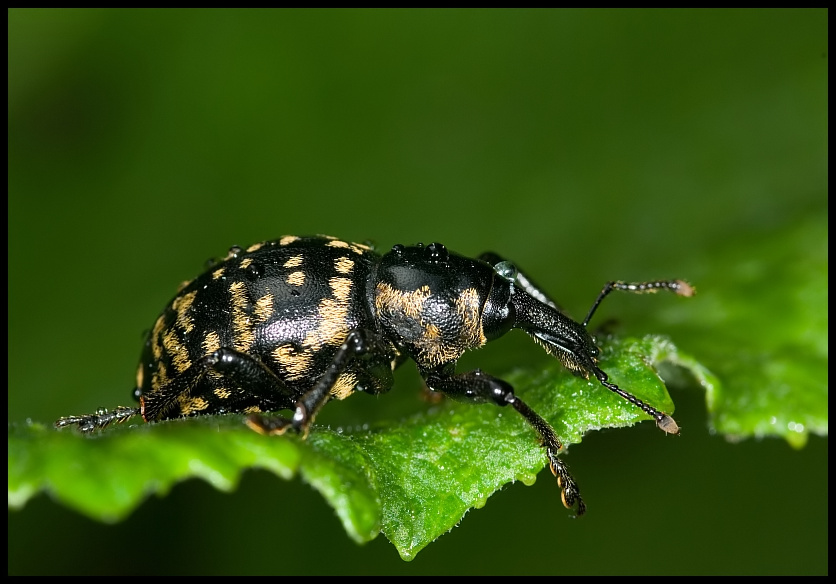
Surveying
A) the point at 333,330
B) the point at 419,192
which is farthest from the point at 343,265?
the point at 419,192

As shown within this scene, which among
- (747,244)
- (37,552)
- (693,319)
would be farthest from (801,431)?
(37,552)

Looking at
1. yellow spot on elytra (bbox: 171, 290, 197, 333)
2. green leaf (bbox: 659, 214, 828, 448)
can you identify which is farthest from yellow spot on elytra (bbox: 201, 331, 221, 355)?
green leaf (bbox: 659, 214, 828, 448)

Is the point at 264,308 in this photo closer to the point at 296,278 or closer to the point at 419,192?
the point at 296,278

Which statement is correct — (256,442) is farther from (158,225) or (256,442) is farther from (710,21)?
(710,21)

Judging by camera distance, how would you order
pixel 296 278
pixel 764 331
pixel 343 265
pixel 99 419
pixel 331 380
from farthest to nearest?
pixel 764 331, pixel 343 265, pixel 296 278, pixel 99 419, pixel 331 380

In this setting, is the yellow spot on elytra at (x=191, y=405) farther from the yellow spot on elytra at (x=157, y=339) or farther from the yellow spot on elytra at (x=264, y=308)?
the yellow spot on elytra at (x=264, y=308)

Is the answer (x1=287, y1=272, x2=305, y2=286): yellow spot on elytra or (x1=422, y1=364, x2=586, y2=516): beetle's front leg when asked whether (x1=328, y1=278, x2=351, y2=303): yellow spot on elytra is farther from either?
(x1=422, y1=364, x2=586, y2=516): beetle's front leg

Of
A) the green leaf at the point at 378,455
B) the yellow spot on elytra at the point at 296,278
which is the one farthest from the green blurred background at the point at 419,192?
the yellow spot on elytra at the point at 296,278
